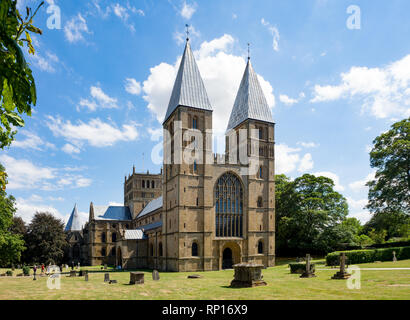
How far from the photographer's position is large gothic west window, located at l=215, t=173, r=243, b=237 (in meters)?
45.0

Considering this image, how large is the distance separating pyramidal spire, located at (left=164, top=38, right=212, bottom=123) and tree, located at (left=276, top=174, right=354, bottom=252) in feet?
69.6

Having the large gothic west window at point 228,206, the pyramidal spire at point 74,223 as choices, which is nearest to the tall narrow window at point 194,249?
the large gothic west window at point 228,206

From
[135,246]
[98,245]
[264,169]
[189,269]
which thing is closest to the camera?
[189,269]

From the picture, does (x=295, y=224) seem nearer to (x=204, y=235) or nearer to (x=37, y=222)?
(x=204, y=235)

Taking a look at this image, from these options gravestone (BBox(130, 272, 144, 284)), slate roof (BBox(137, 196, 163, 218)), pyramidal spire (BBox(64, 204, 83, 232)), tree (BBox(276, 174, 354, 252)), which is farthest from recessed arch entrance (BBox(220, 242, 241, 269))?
pyramidal spire (BBox(64, 204, 83, 232))

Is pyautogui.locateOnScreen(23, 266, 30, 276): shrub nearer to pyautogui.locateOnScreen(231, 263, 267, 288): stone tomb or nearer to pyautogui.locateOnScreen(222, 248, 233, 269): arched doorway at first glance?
pyautogui.locateOnScreen(222, 248, 233, 269): arched doorway

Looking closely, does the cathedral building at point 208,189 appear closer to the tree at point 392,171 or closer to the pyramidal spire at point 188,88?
the pyramidal spire at point 188,88

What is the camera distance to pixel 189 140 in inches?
1757

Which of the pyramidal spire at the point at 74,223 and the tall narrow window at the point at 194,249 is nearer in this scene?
the tall narrow window at the point at 194,249

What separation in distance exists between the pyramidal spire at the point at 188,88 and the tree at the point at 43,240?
3144cm

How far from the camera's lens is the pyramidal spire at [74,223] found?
3410 inches
